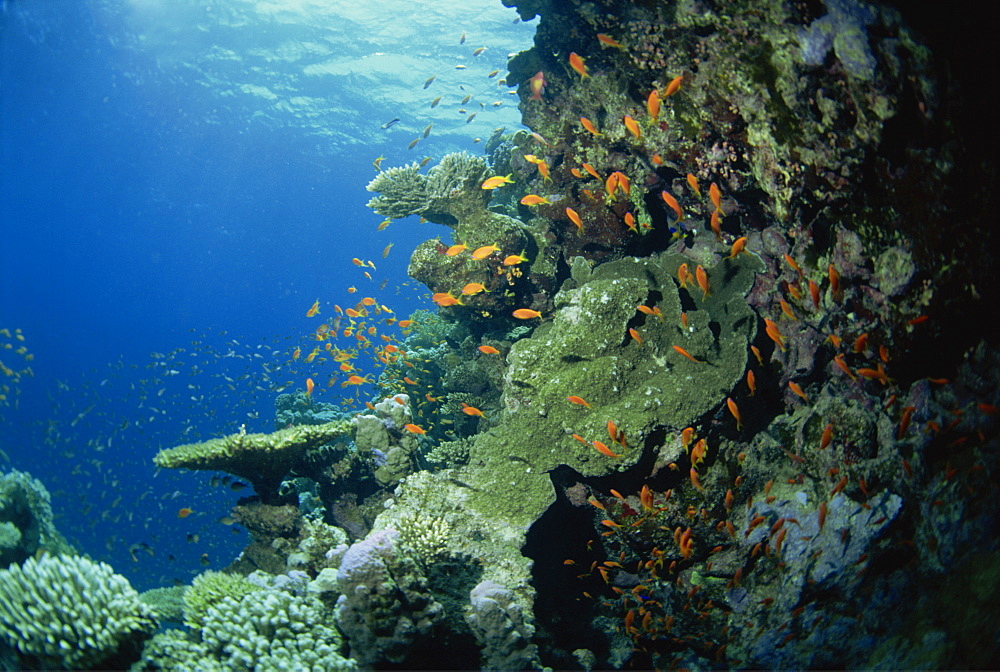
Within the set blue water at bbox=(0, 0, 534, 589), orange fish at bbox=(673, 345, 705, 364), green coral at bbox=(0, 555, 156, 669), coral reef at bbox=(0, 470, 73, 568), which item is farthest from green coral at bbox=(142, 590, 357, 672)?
coral reef at bbox=(0, 470, 73, 568)

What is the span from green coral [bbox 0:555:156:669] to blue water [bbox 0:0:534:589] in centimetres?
362

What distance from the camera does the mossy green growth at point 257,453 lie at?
574 cm

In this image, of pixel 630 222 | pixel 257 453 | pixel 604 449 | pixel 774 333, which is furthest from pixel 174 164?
pixel 774 333

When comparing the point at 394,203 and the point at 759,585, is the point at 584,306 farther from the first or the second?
the point at 394,203

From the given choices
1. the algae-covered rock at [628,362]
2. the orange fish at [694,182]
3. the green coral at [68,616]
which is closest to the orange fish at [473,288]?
the algae-covered rock at [628,362]

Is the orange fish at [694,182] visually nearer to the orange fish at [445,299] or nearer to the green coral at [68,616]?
the orange fish at [445,299]

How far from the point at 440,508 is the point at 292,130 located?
51.5 m

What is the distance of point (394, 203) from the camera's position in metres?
8.32

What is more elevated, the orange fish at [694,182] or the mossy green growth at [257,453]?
the orange fish at [694,182]

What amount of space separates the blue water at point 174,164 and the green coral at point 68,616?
11.9 ft

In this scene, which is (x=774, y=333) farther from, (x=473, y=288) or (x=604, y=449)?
(x=473, y=288)

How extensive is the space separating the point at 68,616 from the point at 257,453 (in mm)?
2388

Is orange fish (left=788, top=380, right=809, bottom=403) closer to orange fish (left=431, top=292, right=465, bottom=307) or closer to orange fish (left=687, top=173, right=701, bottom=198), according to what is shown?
orange fish (left=687, top=173, right=701, bottom=198)

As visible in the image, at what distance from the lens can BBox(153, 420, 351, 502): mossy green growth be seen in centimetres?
574
